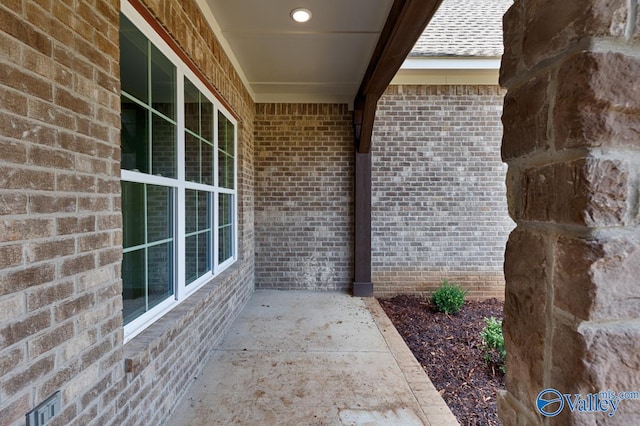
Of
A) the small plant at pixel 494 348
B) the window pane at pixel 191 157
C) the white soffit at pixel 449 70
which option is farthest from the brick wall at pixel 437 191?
the window pane at pixel 191 157

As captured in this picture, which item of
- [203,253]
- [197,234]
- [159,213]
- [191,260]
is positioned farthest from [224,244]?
[159,213]

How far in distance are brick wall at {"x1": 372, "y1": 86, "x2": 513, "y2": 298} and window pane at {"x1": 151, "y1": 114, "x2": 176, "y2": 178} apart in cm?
325

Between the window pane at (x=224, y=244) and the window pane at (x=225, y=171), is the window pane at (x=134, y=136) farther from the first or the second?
the window pane at (x=224, y=244)

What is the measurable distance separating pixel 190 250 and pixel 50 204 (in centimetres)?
153

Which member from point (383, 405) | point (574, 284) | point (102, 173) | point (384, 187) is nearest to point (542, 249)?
point (574, 284)

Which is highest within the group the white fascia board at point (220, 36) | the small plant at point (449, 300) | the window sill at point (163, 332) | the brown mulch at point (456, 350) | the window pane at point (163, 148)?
the white fascia board at point (220, 36)

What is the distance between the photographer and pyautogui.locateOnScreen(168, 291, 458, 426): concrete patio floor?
204 centimetres

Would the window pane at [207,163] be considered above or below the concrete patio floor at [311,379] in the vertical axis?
above

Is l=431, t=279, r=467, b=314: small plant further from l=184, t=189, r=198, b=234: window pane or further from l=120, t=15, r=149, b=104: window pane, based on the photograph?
l=120, t=15, r=149, b=104: window pane

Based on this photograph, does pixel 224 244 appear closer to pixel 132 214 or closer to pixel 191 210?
pixel 191 210

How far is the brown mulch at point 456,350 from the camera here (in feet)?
7.78

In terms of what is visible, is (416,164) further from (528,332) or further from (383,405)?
(528,332)

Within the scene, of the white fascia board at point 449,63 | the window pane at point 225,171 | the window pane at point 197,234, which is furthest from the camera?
the white fascia board at point 449,63

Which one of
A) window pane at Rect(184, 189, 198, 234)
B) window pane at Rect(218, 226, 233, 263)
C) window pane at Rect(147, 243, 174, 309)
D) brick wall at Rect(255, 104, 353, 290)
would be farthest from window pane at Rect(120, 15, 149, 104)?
brick wall at Rect(255, 104, 353, 290)
